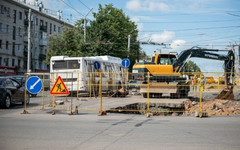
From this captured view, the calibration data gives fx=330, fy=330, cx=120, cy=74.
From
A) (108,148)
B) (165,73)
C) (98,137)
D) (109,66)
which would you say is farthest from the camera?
(109,66)

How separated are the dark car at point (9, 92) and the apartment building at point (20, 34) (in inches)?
1332

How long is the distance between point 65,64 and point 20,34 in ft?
122

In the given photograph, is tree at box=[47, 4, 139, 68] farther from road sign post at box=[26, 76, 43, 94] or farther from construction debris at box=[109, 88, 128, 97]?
road sign post at box=[26, 76, 43, 94]

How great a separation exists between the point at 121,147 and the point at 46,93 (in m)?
10.7

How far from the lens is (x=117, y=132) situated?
9.34 meters

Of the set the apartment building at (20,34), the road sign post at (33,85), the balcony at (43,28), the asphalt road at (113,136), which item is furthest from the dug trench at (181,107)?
the balcony at (43,28)

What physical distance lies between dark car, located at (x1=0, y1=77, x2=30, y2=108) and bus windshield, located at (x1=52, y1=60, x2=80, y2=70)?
296 inches

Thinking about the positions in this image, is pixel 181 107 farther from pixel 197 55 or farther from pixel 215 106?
pixel 197 55

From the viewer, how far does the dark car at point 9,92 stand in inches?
651

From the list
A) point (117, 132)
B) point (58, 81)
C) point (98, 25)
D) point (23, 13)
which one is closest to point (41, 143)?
point (117, 132)

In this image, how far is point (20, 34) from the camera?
59906mm

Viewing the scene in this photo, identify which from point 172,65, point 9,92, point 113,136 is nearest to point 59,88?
point 9,92

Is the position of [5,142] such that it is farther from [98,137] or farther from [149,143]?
[149,143]

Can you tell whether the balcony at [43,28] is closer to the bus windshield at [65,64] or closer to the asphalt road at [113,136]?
the bus windshield at [65,64]
